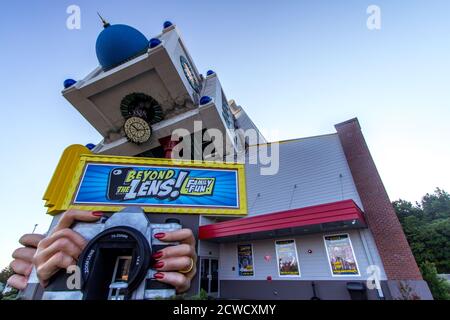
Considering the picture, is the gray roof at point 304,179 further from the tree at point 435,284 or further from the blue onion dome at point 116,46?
the blue onion dome at point 116,46

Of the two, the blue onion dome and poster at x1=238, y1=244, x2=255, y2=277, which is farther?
the blue onion dome

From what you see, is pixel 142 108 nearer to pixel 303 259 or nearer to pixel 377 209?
pixel 303 259

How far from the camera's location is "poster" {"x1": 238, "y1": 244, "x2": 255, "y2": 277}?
487 inches

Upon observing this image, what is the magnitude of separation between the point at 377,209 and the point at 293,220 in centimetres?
447

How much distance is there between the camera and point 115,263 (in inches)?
290

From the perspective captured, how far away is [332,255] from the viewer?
34.1ft

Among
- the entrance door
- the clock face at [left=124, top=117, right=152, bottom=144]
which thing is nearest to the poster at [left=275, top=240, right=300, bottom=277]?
the entrance door

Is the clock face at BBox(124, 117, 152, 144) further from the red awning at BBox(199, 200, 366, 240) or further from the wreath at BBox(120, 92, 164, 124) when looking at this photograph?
the red awning at BBox(199, 200, 366, 240)

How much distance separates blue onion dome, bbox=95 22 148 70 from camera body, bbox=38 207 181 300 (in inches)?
499

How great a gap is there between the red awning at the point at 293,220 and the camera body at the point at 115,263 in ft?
16.3

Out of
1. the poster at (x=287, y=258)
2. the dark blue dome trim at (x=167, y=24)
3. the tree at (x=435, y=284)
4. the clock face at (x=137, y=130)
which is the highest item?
the dark blue dome trim at (x=167, y=24)

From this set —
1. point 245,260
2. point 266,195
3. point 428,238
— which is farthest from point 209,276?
point 428,238

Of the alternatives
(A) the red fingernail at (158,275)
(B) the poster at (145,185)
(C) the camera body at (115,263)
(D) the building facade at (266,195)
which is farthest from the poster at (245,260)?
(A) the red fingernail at (158,275)

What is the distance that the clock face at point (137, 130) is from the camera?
48.0 ft
